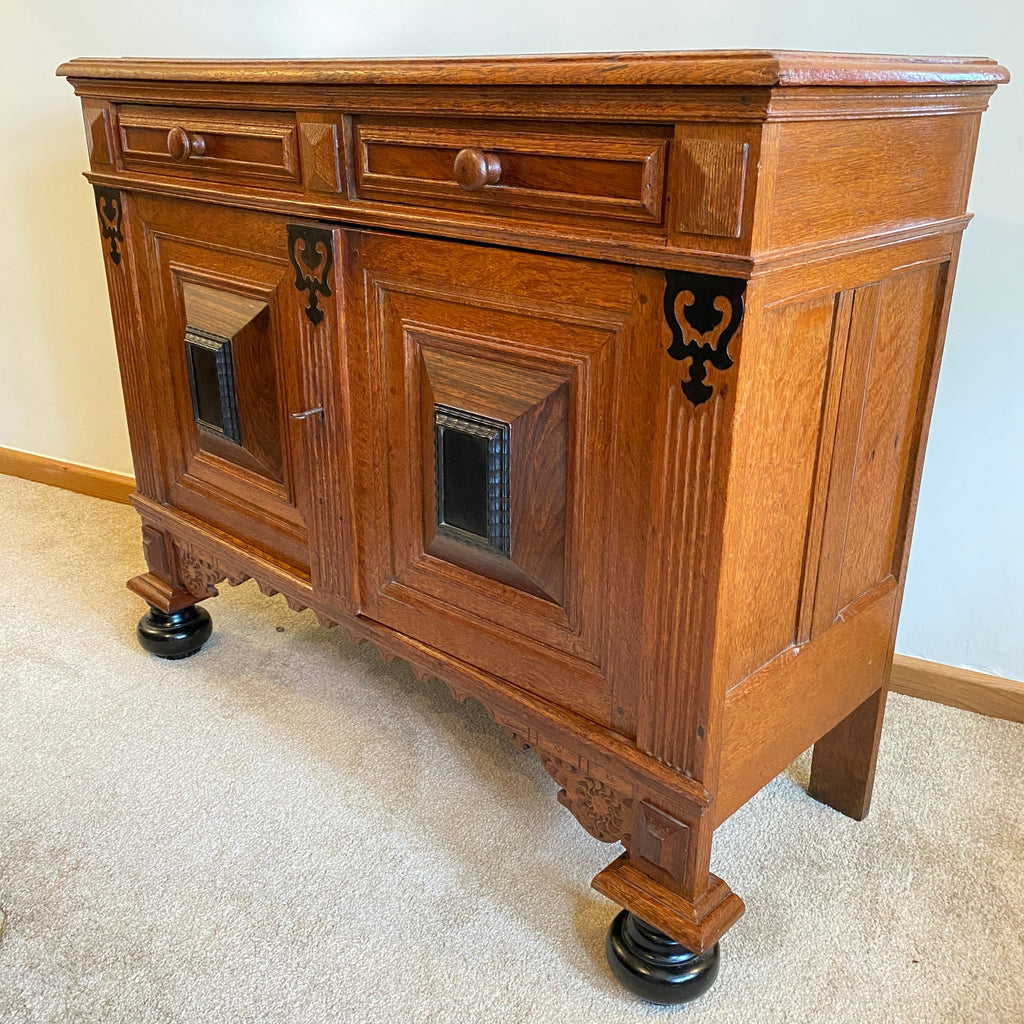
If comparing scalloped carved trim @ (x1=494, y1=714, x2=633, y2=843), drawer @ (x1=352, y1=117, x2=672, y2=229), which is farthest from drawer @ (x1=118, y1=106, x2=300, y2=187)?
scalloped carved trim @ (x1=494, y1=714, x2=633, y2=843)

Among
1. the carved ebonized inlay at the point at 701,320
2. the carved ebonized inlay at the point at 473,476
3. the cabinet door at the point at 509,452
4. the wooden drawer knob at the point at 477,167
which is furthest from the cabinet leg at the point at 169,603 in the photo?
the carved ebonized inlay at the point at 701,320

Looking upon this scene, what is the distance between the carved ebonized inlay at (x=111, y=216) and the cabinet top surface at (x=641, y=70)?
1.07ft

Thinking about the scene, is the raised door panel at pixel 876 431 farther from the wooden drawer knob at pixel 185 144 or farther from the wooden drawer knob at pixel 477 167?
the wooden drawer knob at pixel 185 144

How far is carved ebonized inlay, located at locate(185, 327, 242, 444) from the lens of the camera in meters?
1.38

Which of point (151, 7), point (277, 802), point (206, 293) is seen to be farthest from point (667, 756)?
point (151, 7)

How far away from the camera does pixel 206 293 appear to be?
1.37 m

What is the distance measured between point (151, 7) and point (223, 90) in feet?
2.89

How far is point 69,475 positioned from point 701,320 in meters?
1.96

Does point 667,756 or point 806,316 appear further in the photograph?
point 667,756

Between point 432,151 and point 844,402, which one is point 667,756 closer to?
point 844,402

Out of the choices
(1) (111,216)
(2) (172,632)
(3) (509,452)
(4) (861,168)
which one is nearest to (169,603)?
(2) (172,632)

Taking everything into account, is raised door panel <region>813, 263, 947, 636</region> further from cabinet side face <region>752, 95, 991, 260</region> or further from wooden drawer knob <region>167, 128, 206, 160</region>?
wooden drawer knob <region>167, 128, 206, 160</region>

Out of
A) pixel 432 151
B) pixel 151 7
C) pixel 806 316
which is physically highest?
pixel 151 7

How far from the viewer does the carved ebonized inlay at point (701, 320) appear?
2.72ft
